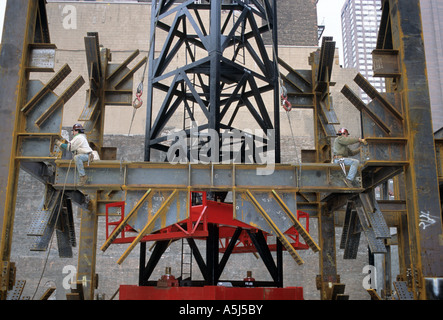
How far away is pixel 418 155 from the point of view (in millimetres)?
10969

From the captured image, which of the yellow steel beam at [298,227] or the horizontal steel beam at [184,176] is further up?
the horizontal steel beam at [184,176]

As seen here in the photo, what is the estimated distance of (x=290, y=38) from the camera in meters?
34.6

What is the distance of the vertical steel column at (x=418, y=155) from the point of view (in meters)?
10.4

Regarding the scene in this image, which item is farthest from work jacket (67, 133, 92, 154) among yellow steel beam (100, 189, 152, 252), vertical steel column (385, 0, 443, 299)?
vertical steel column (385, 0, 443, 299)

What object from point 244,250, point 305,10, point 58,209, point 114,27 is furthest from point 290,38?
point 58,209

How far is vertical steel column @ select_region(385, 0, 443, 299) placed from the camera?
10438mm

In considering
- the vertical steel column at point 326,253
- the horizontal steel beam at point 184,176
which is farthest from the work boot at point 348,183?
the vertical steel column at point 326,253

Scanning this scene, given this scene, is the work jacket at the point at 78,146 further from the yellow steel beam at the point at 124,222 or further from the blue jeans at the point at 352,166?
the blue jeans at the point at 352,166

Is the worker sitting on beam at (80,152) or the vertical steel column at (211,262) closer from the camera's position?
the worker sitting on beam at (80,152)

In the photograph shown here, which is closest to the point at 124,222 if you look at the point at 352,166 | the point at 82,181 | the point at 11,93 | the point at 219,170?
the point at 82,181

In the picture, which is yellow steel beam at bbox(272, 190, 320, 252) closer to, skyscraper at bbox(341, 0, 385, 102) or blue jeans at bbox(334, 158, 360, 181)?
blue jeans at bbox(334, 158, 360, 181)

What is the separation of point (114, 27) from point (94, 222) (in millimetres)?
19688
